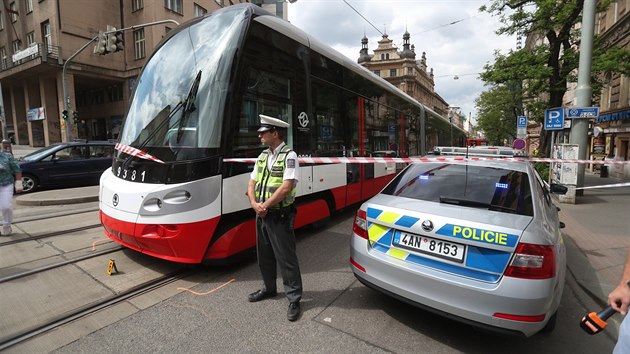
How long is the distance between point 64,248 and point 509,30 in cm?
1758

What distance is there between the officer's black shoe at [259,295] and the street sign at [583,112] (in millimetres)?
10379

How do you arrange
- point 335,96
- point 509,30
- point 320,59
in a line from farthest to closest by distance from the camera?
1. point 509,30
2. point 335,96
3. point 320,59

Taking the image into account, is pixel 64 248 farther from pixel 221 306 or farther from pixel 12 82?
pixel 12 82

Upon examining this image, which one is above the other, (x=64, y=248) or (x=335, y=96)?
(x=335, y=96)

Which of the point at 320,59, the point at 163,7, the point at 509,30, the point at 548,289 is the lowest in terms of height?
the point at 548,289

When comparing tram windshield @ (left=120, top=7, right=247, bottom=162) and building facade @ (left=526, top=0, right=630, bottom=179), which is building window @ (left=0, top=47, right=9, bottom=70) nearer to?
tram windshield @ (left=120, top=7, right=247, bottom=162)

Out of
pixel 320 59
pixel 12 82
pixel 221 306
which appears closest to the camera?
pixel 221 306

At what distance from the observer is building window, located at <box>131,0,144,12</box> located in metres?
29.6

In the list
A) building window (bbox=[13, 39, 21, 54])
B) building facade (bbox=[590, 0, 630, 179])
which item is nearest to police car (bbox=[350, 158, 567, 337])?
building facade (bbox=[590, 0, 630, 179])

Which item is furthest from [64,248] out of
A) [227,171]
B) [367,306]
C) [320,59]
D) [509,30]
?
[509,30]

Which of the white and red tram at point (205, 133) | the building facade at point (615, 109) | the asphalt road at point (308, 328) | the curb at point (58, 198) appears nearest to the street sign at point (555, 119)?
the asphalt road at point (308, 328)

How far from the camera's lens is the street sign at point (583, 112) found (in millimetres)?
9367

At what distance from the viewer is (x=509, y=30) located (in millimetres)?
14977

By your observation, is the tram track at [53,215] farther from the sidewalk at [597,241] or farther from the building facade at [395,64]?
the building facade at [395,64]
